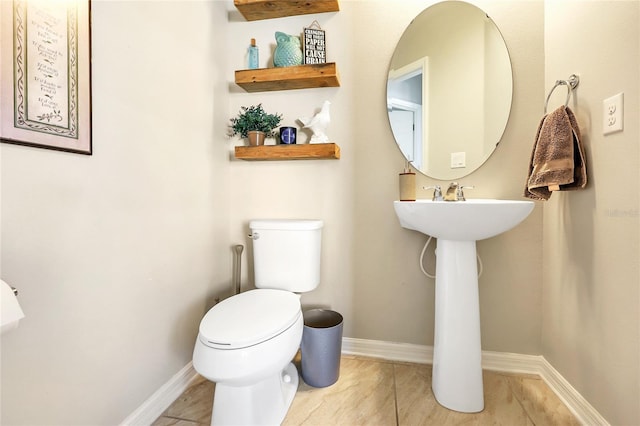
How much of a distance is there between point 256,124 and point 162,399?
1.36 meters

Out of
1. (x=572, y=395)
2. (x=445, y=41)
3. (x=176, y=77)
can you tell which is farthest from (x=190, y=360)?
(x=445, y=41)

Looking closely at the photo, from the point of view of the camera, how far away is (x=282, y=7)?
1.55m

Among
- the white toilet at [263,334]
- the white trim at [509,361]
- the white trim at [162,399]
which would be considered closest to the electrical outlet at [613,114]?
the white trim at [509,361]

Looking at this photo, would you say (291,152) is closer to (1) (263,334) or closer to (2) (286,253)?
(2) (286,253)

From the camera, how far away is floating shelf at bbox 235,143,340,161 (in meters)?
1.48

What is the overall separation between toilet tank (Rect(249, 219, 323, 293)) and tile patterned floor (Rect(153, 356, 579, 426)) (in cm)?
49

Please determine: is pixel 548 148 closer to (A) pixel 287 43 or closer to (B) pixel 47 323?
(A) pixel 287 43

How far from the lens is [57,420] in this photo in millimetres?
826

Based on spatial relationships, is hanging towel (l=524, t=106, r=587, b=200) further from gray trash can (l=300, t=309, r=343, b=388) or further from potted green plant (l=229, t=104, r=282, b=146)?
potted green plant (l=229, t=104, r=282, b=146)

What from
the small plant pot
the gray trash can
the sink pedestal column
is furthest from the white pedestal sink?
the small plant pot

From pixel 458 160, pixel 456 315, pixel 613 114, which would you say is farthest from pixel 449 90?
pixel 456 315

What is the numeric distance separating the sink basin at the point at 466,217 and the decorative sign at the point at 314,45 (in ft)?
3.17

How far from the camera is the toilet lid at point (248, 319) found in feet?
3.02

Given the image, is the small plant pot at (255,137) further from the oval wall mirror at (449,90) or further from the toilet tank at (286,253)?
the oval wall mirror at (449,90)
